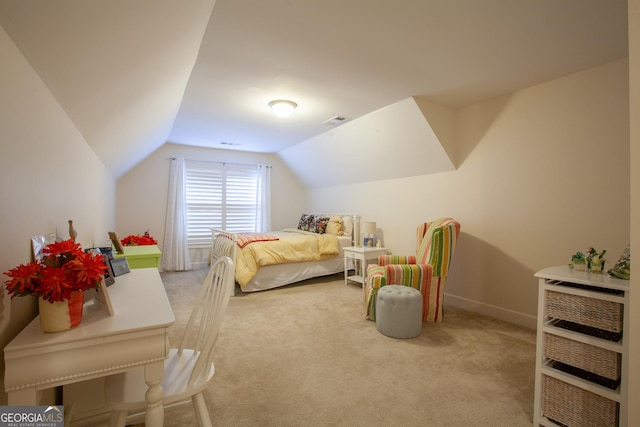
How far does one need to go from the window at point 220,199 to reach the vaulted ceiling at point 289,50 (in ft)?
7.96

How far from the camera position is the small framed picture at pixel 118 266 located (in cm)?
175

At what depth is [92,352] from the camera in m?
0.96

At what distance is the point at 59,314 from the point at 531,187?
3.57 meters

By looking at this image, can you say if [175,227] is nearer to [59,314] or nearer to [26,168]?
[26,168]

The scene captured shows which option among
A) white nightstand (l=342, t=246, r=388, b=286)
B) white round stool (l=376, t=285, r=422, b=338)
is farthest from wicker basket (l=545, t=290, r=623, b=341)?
white nightstand (l=342, t=246, r=388, b=286)

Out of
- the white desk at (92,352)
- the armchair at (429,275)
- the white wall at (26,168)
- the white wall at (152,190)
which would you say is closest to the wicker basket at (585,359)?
the armchair at (429,275)

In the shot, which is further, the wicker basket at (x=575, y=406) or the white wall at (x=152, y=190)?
the white wall at (x=152, y=190)

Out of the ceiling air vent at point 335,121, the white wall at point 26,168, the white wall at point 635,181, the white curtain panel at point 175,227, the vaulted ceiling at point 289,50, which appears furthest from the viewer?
the white curtain panel at point 175,227

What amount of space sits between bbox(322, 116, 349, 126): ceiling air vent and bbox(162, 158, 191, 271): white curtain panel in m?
3.02

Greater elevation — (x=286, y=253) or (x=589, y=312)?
(x=589, y=312)

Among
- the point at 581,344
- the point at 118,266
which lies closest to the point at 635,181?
the point at 581,344

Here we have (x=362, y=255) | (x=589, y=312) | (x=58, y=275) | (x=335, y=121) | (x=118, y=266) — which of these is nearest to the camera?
(x=58, y=275)

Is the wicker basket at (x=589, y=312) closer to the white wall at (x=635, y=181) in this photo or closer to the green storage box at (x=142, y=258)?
the white wall at (x=635, y=181)

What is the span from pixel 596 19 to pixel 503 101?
1.28 meters
